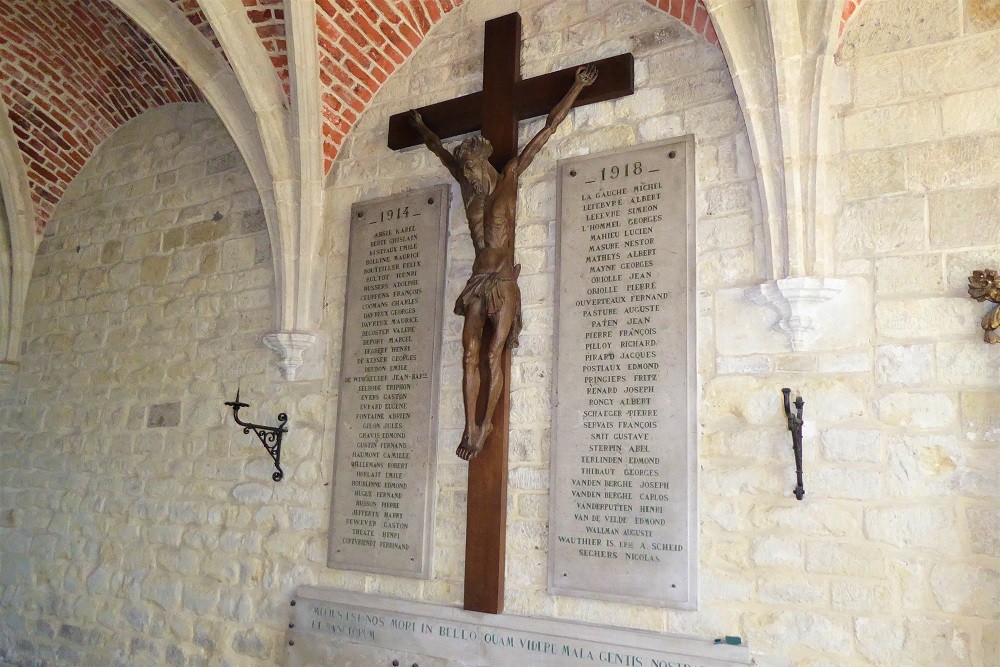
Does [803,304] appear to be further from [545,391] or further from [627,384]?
[545,391]

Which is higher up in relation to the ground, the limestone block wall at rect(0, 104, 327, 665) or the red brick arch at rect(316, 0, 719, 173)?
the red brick arch at rect(316, 0, 719, 173)

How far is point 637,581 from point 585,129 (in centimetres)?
188

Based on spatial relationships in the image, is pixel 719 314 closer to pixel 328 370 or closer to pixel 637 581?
pixel 637 581

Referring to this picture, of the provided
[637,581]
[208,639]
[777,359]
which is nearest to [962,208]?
[777,359]

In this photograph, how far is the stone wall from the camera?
101 inches

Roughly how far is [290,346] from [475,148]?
1406 mm

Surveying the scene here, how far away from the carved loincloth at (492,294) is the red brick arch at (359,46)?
132 cm

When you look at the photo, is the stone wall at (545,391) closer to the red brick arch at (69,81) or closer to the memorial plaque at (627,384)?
the memorial plaque at (627,384)

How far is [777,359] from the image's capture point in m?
2.80

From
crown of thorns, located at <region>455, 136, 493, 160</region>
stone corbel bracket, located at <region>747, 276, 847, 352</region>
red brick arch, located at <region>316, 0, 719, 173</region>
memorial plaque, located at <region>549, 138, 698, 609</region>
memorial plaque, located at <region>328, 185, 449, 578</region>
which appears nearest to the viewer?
stone corbel bracket, located at <region>747, 276, 847, 352</region>

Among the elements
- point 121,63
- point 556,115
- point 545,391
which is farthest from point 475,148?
point 121,63

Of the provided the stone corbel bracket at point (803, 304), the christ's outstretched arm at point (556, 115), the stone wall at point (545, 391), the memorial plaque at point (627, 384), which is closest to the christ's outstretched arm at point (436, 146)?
the stone wall at point (545, 391)

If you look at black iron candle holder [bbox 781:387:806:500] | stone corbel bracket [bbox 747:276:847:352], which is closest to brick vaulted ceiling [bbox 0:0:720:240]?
stone corbel bracket [bbox 747:276:847:352]

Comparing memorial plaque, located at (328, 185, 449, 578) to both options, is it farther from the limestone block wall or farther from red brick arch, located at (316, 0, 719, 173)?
red brick arch, located at (316, 0, 719, 173)
